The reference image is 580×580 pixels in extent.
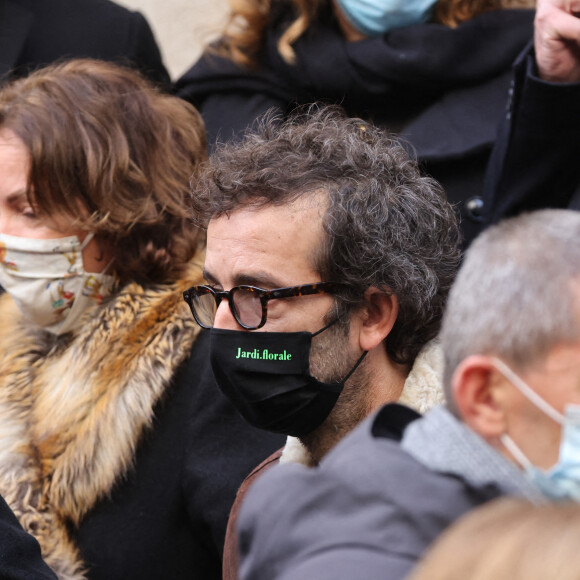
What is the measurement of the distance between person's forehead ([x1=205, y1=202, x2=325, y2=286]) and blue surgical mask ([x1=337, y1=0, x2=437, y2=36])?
126cm

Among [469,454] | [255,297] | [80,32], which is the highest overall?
[469,454]

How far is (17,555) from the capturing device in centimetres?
188

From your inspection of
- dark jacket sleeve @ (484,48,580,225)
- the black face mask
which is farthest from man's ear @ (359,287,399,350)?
dark jacket sleeve @ (484,48,580,225)

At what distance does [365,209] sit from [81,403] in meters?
1.19

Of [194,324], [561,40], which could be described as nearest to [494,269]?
[561,40]

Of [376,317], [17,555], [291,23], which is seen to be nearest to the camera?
[17,555]

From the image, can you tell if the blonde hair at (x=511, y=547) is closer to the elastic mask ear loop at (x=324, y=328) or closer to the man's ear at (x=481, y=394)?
the man's ear at (x=481, y=394)

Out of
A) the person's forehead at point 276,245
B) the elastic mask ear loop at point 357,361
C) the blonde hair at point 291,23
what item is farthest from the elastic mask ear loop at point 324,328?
the blonde hair at point 291,23

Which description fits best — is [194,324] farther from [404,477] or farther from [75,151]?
[404,477]

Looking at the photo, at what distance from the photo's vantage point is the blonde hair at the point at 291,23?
2.99 metres

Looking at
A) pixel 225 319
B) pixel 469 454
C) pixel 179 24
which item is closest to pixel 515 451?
pixel 469 454

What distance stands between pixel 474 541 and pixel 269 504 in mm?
355

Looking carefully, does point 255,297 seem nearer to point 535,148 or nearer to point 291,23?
point 535,148

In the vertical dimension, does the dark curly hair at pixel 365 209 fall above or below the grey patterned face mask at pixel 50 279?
above
